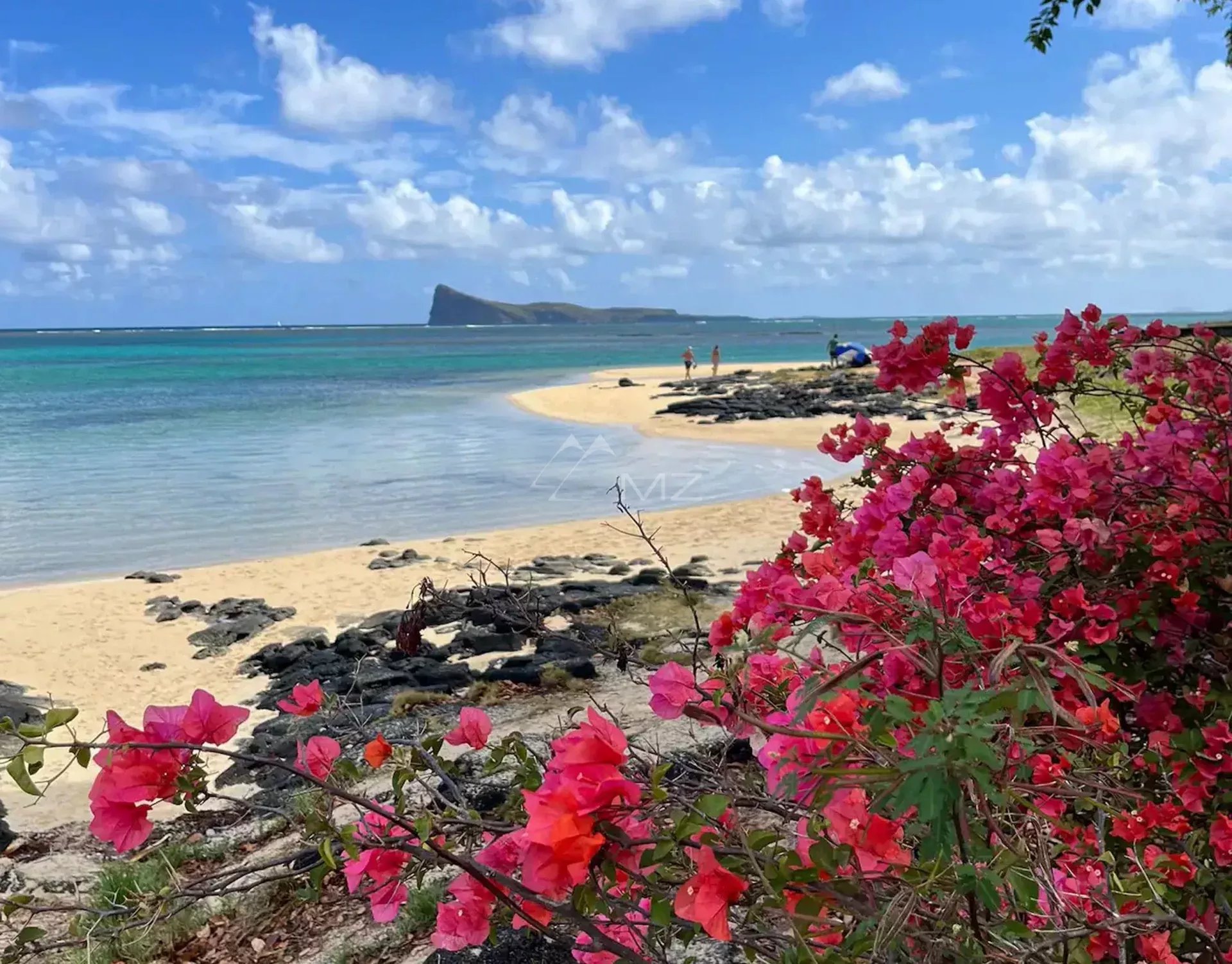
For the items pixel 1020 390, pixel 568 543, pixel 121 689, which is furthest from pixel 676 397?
pixel 1020 390

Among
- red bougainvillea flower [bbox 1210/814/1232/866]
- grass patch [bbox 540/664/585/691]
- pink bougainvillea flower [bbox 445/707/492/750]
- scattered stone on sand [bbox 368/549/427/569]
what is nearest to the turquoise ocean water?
scattered stone on sand [bbox 368/549/427/569]

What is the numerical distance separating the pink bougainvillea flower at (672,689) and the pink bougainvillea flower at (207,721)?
61 cm

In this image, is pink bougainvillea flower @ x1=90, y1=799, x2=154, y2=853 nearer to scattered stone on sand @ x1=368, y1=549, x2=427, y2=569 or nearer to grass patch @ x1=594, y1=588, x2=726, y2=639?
grass patch @ x1=594, y1=588, x2=726, y2=639

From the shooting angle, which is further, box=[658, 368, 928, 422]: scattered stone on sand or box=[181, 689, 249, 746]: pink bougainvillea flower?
box=[658, 368, 928, 422]: scattered stone on sand

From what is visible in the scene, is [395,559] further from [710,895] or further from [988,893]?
[988,893]

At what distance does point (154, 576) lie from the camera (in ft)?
34.7

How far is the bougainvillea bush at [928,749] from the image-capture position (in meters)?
1.07

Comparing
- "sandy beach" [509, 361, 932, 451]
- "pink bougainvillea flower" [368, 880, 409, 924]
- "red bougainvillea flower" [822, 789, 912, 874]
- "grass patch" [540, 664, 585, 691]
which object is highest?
"red bougainvillea flower" [822, 789, 912, 874]

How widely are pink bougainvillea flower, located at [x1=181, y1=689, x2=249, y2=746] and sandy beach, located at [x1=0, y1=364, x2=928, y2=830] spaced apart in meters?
3.92

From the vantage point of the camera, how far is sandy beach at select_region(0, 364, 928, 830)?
7281 mm

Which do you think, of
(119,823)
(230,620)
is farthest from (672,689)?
(230,620)

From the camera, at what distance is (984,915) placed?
53.1 inches

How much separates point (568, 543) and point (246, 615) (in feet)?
13.0

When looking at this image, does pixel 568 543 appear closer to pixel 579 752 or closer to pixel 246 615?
pixel 246 615
